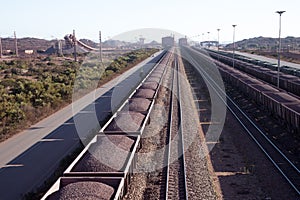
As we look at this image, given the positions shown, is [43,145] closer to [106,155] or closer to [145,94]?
[106,155]

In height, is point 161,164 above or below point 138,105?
below

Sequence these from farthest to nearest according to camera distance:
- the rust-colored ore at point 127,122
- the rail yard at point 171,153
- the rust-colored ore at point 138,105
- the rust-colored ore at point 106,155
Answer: the rust-colored ore at point 138,105 < the rust-colored ore at point 127,122 < the rail yard at point 171,153 < the rust-colored ore at point 106,155

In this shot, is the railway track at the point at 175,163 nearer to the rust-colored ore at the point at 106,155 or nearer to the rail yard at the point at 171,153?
the rail yard at the point at 171,153

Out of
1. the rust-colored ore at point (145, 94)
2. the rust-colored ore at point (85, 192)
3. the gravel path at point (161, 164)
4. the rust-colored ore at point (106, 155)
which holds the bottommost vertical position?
the gravel path at point (161, 164)

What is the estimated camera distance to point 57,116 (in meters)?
23.2

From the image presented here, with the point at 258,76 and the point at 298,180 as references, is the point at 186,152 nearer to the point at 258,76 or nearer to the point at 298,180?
the point at 298,180

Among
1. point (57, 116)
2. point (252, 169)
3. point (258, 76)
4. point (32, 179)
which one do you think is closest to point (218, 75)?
point (258, 76)

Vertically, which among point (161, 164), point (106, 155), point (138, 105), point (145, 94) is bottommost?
point (161, 164)

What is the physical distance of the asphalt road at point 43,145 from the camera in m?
12.8

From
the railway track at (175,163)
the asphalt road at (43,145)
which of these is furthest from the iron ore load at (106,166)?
the asphalt road at (43,145)

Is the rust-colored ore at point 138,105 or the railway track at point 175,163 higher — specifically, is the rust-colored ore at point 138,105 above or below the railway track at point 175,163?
above

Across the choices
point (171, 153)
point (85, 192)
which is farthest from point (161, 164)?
point (85, 192)

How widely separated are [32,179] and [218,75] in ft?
110

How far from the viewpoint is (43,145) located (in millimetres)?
17016
